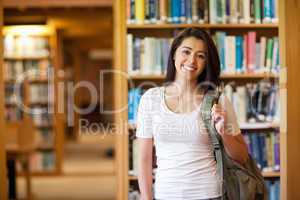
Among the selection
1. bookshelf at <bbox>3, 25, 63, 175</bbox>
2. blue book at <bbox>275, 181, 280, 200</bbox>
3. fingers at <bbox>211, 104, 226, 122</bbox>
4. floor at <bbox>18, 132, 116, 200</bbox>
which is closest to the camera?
fingers at <bbox>211, 104, 226, 122</bbox>

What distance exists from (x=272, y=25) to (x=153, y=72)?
35.3 inches

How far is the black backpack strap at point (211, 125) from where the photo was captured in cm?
210

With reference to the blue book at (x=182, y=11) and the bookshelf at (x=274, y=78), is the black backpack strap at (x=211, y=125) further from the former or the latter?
the blue book at (x=182, y=11)

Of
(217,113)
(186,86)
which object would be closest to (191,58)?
(186,86)

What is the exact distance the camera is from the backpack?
212 cm

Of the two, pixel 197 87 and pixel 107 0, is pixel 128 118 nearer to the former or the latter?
pixel 197 87

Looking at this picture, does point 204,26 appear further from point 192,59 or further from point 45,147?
point 45,147

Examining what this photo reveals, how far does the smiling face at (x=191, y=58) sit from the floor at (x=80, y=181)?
225 centimetres

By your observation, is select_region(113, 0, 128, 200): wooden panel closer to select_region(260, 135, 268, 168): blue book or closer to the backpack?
select_region(260, 135, 268, 168): blue book

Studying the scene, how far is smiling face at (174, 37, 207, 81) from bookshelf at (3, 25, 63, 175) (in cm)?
541

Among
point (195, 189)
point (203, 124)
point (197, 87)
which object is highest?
point (197, 87)

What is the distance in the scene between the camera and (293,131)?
283 centimetres

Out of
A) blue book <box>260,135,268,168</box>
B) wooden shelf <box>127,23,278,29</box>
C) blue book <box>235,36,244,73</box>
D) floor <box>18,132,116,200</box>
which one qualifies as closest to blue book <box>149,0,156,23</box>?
wooden shelf <box>127,23,278,29</box>

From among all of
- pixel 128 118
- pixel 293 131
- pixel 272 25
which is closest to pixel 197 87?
pixel 293 131
